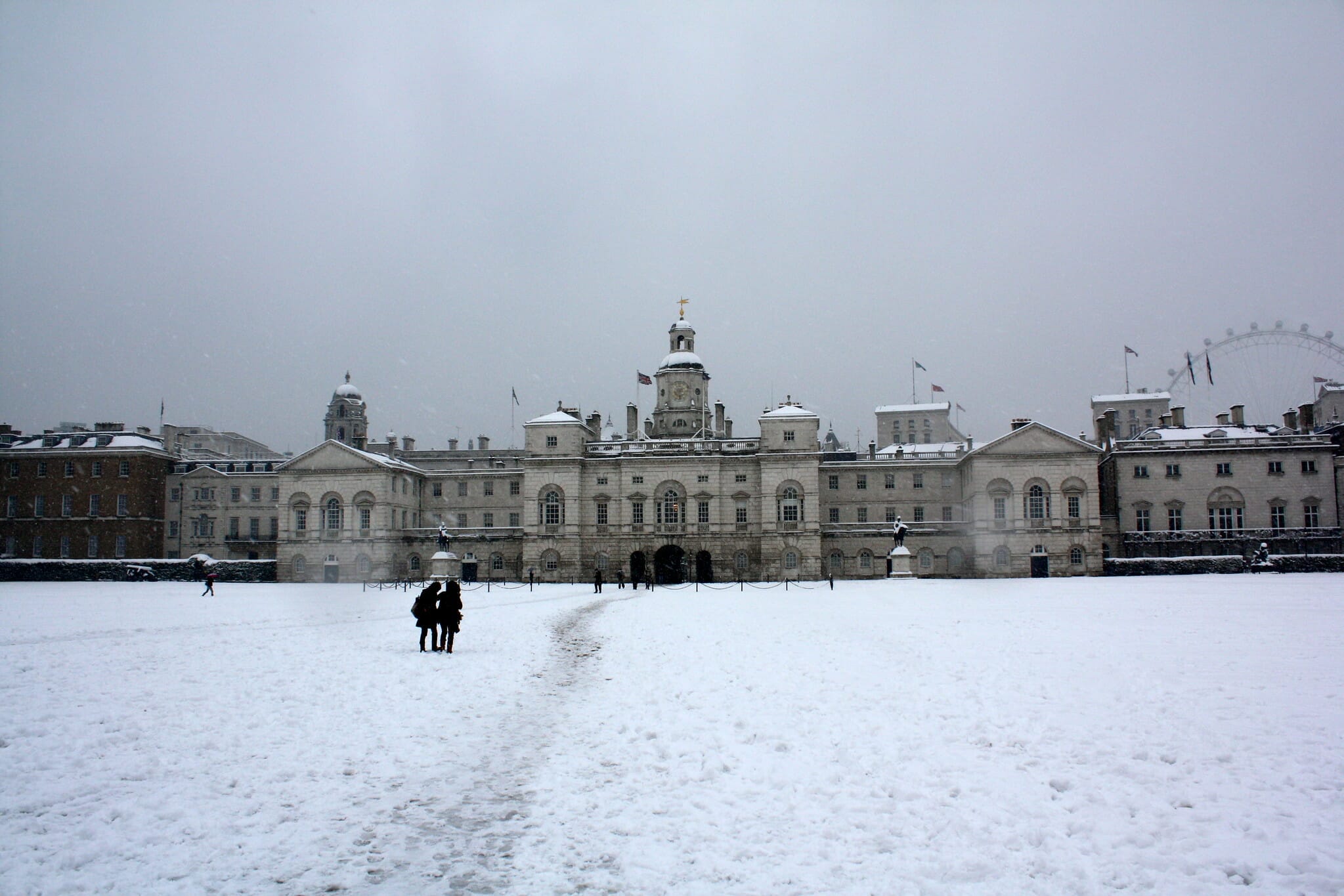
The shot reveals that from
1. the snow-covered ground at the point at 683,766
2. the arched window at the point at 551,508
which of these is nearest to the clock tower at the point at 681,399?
the arched window at the point at 551,508

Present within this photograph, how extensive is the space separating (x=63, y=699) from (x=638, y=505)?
170 ft

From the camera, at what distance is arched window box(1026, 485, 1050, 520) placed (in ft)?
207

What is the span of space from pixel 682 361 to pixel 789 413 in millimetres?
13884

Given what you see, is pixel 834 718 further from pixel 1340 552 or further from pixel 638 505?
pixel 1340 552

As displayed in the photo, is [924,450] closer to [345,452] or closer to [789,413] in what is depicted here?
[789,413]

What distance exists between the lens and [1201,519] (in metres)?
63.6

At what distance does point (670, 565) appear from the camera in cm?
6569

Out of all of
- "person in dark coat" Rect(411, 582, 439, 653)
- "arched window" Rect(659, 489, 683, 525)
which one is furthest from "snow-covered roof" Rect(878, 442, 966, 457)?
"person in dark coat" Rect(411, 582, 439, 653)

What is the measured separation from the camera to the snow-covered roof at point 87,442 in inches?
2837

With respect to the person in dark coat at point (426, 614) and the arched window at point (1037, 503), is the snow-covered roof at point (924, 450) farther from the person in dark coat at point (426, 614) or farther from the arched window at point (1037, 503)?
the person in dark coat at point (426, 614)

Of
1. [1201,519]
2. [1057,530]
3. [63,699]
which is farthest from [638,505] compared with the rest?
[63,699]

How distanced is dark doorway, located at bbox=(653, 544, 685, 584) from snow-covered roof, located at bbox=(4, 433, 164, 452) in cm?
4171

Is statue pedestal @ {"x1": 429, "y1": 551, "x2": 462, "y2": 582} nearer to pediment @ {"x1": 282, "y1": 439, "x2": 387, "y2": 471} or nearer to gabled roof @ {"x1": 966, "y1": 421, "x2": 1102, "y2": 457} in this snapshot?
pediment @ {"x1": 282, "y1": 439, "x2": 387, "y2": 471}

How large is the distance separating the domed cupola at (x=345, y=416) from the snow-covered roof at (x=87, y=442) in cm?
2385
